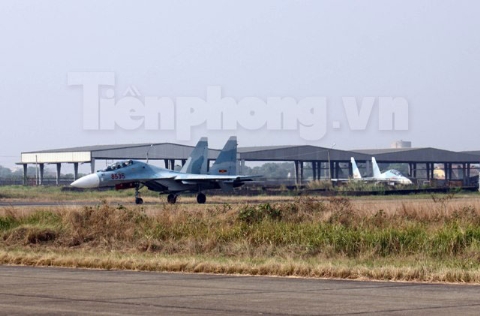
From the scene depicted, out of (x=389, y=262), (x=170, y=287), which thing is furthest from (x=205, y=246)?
(x=170, y=287)

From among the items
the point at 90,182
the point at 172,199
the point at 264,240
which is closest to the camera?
the point at 264,240

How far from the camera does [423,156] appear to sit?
298ft

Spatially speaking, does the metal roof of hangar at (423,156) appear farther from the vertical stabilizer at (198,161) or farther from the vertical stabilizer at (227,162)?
the vertical stabilizer at (198,161)

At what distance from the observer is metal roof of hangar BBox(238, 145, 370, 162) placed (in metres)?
83.5

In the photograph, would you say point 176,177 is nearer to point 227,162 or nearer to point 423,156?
point 227,162

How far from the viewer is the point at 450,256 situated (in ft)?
61.4

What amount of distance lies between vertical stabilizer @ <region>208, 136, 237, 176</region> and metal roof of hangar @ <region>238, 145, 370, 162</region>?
27574mm

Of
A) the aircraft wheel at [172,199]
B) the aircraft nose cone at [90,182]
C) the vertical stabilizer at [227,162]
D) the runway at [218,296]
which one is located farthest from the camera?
the vertical stabilizer at [227,162]

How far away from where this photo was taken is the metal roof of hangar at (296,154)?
83.5 metres

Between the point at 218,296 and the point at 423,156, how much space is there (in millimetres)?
80535

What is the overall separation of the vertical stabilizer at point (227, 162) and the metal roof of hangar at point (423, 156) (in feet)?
125

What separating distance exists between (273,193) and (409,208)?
34.1 meters

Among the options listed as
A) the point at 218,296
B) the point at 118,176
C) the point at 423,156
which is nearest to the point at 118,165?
the point at 118,176

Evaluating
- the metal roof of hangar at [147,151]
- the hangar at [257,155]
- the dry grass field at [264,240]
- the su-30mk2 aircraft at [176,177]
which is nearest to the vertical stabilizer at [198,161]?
the su-30mk2 aircraft at [176,177]
